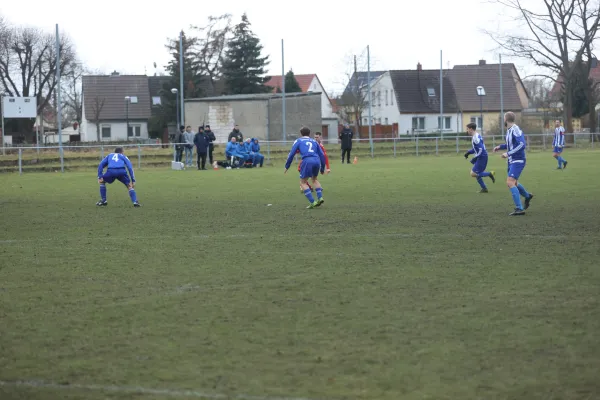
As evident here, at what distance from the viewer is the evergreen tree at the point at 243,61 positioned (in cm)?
8188

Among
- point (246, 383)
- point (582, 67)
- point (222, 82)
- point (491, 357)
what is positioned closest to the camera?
point (246, 383)

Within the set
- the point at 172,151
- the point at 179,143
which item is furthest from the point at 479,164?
the point at 172,151

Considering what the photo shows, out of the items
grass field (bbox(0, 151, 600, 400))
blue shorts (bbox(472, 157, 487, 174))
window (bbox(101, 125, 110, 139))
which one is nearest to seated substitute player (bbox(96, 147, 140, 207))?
grass field (bbox(0, 151, 600, 400))

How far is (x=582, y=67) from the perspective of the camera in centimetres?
6612

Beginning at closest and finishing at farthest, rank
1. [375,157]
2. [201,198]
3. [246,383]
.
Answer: [246,383] < [201,198] < [375,157]

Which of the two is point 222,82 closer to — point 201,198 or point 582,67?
point 582,67

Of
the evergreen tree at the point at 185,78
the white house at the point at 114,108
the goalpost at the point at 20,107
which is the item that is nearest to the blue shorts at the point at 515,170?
the goalpost at the point at 20,107

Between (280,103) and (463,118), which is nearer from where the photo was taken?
(280,103)

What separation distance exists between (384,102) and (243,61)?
702 inches

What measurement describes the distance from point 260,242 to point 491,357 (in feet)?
22.4

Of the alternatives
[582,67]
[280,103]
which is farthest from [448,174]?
[582,67]

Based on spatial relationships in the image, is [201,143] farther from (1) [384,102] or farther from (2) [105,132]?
(2) [105,132]

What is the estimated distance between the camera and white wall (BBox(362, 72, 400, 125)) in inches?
3585

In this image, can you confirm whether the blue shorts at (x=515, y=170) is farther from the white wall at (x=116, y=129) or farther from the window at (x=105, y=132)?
the window at (x=105, y=132)
